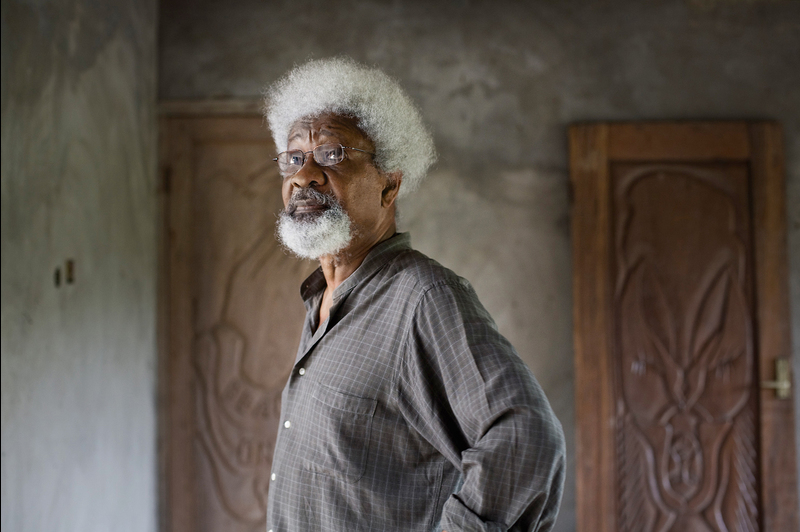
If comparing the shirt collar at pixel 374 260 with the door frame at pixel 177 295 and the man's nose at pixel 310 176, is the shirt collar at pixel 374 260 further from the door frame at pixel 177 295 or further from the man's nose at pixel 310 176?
the door frame at pixel 177 295

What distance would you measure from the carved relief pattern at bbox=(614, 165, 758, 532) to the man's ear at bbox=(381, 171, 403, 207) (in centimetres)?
Result: 165

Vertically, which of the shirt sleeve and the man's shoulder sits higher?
the man's shoulder

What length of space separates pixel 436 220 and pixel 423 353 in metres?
1.71

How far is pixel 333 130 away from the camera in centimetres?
116

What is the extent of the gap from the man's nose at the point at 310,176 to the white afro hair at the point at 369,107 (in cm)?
11

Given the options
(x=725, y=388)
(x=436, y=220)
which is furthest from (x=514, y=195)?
(x=725, y=388)

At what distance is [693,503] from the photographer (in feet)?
8.21

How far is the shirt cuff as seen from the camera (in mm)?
833

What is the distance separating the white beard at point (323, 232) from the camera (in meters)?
1.13

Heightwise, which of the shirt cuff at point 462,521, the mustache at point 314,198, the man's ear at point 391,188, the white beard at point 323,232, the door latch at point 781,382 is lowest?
the door latch at point 781,382

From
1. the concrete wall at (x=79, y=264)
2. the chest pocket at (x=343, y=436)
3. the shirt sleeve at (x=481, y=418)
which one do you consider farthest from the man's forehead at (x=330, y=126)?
the concrete wall at (x=79, y=264)

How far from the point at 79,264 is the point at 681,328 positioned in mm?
2434

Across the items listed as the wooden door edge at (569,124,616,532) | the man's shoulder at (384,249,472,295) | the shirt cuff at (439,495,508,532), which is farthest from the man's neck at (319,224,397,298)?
the wooden door edge at (569,124,616,532)

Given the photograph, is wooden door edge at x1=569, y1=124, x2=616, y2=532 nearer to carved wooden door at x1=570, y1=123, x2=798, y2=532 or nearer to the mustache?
carved wooden door at x1=570, y1=123, x2=798, y2=532
